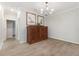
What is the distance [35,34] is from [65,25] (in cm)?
247

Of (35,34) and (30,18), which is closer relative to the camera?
(35,34)

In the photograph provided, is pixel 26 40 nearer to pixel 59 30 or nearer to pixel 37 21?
pixel 37 21

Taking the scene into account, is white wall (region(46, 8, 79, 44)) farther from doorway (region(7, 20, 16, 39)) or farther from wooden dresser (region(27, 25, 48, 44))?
doorway (region(7, 20, 16, 39))

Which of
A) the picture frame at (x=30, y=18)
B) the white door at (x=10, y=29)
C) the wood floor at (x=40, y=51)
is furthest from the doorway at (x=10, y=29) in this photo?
the wood floor at (x=40, y=51)

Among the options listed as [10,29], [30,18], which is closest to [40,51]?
[30,18]

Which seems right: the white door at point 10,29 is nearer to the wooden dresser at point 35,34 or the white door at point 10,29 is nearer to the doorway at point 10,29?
the doorway at point 10,29

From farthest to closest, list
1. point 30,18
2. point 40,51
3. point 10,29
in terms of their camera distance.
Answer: point 10,29, point 30,18, point 40,51

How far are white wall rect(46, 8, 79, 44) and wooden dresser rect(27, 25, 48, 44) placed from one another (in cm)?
126

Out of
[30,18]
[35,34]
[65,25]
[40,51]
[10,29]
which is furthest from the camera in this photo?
[10,29]

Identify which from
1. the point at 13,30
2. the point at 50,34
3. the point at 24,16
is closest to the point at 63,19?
the point at 50,34

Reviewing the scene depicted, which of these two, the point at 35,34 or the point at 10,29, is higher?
the point at 10,29

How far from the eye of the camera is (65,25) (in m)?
5.96

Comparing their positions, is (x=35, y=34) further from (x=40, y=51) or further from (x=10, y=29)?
(x=10, y=29)

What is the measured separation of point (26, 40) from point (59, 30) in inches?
115
